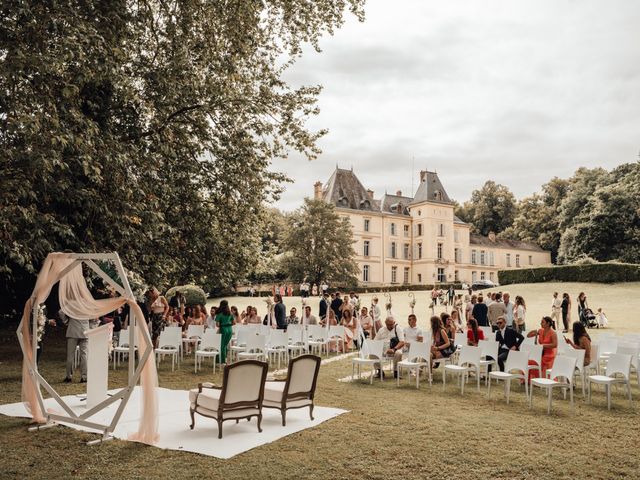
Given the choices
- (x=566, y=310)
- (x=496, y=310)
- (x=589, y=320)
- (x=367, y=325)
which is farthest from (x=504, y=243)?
(x=367, y=325)

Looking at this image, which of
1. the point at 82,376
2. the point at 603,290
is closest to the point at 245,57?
the point at 82,376

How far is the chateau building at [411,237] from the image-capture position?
68.8m

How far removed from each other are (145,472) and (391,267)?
65897 mm

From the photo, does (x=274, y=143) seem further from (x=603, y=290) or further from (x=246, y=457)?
(x=603, y=290)

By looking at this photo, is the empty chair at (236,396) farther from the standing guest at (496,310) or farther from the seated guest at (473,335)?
the standing guest at (496,310)

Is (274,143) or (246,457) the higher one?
(274,143)

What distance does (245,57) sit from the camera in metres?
14.8

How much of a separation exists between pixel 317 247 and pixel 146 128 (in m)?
40.7

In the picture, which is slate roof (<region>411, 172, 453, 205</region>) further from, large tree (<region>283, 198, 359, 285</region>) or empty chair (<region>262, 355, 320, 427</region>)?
empty chair (<region>262, 355, 320, 427</region>)

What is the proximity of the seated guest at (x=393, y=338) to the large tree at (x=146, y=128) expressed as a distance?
540cm

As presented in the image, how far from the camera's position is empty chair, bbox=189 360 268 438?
754 centimetres

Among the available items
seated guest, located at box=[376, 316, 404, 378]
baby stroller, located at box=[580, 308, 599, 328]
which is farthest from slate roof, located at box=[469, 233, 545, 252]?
seated guest, located at box=[376, 316, 404, 378]

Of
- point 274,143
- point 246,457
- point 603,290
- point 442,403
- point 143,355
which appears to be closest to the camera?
point 246,457

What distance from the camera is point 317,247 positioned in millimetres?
55594
